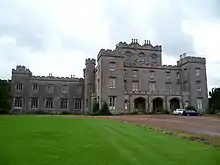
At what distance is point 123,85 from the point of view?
2093 inches

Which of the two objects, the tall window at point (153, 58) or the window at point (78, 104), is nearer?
the window at point (78, 104)

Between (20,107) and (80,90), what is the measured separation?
14262 mm

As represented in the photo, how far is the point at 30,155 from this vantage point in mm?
9312

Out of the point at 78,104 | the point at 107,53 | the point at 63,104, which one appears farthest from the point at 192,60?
the point at 63,104

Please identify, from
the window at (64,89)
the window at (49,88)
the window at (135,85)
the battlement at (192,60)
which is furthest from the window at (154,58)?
the window at (49,88)

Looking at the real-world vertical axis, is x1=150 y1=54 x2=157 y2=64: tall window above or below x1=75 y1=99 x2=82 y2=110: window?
above

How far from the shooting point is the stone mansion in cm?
5306

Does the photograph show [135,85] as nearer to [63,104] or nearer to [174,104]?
[174,104]

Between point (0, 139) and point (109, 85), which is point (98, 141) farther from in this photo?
point (109, 85)

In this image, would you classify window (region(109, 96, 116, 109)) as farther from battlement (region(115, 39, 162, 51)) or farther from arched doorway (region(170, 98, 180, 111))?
battlement (region(115, 39, 162, 51))

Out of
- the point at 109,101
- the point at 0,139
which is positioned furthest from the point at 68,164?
the point at 109,101

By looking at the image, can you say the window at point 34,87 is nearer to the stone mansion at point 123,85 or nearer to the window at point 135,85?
the stone mansion at point 123,85

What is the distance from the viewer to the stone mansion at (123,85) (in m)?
53.1

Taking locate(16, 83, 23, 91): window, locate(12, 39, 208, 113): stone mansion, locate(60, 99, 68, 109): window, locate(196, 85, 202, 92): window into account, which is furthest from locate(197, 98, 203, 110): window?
locate(16, 83, 23, 91): window
